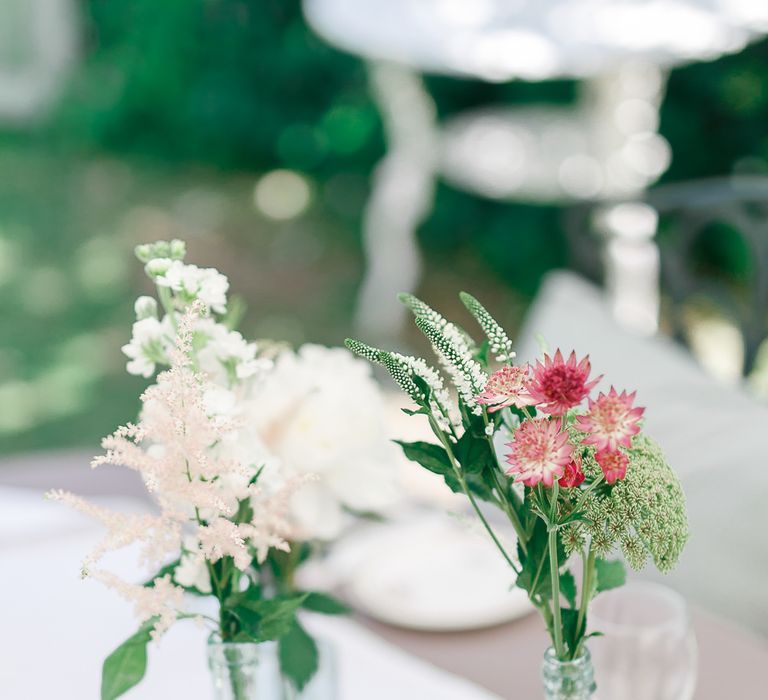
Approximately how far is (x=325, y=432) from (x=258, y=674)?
180 millimetres

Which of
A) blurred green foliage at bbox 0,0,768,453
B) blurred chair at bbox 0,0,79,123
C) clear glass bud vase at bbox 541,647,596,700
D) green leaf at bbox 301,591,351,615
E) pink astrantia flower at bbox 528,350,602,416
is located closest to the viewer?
pink astrantia flower at bbox 528,350,602,416

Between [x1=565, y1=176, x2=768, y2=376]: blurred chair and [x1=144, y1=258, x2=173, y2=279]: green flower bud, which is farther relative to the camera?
[x1=565, y1=176, x2=768, y2=376]: blurred chair

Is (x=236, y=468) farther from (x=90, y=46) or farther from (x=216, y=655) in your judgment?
(x=90, y=46)

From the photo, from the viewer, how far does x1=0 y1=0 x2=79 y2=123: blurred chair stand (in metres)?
5.31

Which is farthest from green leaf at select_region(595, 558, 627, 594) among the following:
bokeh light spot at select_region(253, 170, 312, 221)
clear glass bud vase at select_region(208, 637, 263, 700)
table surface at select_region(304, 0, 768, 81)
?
bokeh light spot at select_region(253, 170, 312, 221)

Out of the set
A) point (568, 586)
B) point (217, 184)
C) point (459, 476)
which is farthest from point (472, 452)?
point (217, 184)

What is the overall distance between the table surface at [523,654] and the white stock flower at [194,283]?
457 millimetres

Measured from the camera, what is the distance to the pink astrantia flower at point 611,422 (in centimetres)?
56

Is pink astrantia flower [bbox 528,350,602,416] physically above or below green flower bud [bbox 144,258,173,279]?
below

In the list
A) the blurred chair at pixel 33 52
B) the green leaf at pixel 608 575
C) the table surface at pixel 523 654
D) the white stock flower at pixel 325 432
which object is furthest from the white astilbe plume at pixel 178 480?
the blurred chair at pixel 33 52

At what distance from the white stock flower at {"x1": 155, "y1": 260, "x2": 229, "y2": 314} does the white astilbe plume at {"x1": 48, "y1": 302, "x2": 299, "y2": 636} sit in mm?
13

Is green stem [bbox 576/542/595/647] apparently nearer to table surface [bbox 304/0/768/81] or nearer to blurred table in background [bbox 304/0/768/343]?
blurred table in background [bbox 304/0/768/343]

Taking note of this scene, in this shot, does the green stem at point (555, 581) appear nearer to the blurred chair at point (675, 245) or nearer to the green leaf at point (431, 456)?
the green leaf at point (431, 456)

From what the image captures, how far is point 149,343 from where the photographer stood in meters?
0.69
